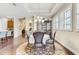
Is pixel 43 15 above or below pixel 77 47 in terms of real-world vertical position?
above

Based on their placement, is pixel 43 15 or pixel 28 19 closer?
pixel 43 15

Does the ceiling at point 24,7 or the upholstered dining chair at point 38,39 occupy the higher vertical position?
the ceiling at point 24,7

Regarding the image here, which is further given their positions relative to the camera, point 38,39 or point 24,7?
point 24,7

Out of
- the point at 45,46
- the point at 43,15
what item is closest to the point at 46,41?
the point at 45,46

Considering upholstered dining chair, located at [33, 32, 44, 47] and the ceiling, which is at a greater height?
the ceiling

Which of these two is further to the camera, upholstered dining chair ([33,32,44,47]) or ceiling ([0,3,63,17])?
ceiling ([0,3,63,17])

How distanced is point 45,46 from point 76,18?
87.4 inches

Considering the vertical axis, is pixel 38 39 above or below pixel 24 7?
below

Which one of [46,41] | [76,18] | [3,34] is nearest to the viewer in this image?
[76,18]

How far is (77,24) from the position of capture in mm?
4938

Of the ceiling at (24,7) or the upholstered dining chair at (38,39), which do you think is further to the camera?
the ceiling at (24,7)

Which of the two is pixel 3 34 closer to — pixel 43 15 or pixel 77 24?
pixel 43 15
